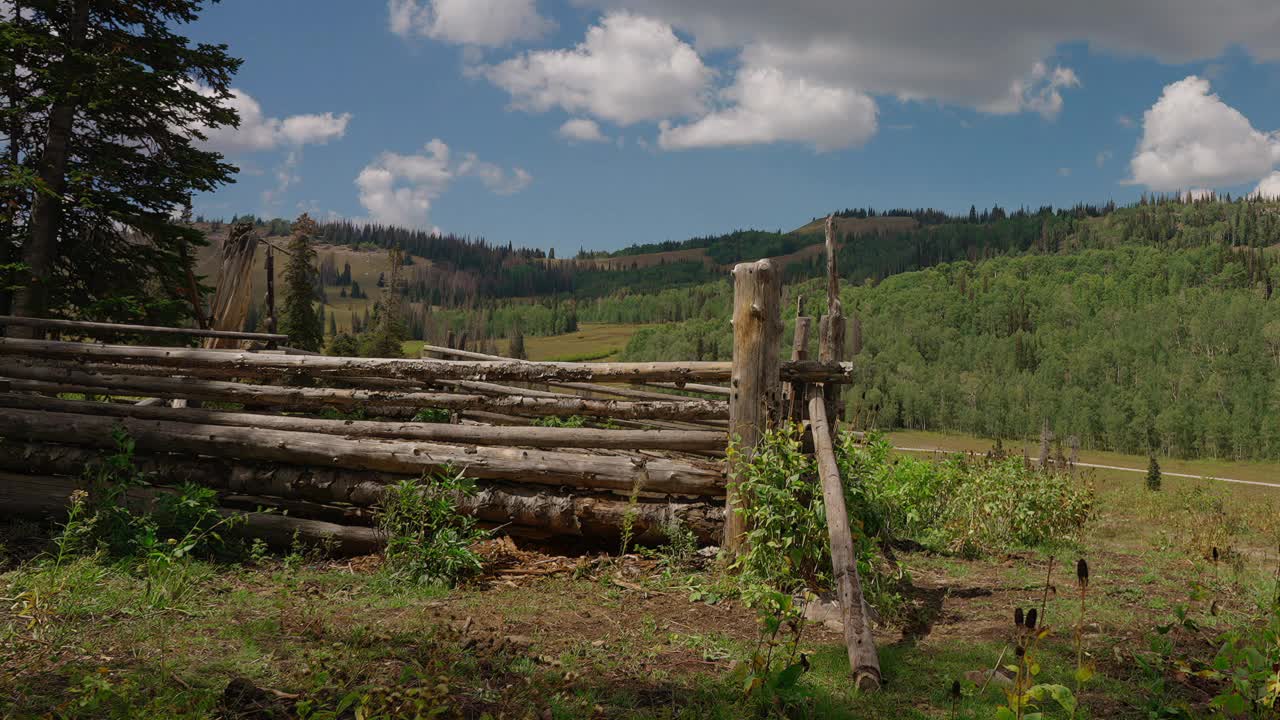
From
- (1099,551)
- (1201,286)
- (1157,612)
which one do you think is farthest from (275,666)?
(1201,286)

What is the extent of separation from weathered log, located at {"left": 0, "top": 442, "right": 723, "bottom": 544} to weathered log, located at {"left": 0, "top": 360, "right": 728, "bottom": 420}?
722mm

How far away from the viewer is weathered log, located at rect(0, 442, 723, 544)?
598cm

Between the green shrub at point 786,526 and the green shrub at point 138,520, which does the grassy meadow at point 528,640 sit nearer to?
the green shrub at point 138,520

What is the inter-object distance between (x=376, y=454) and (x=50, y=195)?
Result: 1320 cm

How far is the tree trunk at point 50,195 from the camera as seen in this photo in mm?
13891

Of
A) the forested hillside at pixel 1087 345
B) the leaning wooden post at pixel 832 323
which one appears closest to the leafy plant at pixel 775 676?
the leaning wooden post at pixel 832 323

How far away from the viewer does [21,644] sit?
3.51 m

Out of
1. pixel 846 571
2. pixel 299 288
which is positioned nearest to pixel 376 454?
pixel 846 571

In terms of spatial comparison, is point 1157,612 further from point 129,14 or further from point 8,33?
point 129,14

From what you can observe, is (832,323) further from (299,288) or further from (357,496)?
(299,288)

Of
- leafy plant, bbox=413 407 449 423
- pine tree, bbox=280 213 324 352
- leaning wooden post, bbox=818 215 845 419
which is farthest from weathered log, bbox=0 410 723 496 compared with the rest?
pine tree, bbox=280 213 324 352

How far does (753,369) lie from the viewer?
574cm

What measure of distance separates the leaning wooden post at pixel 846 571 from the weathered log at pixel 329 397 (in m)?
1.12

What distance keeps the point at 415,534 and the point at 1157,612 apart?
18.7 ft
